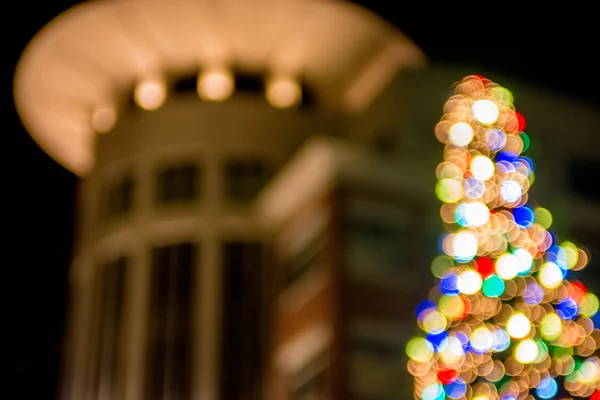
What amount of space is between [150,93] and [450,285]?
13.0m

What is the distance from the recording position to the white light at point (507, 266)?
21156mm

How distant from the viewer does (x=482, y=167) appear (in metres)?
22.7

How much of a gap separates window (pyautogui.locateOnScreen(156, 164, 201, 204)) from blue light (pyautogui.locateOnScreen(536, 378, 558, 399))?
11.7m

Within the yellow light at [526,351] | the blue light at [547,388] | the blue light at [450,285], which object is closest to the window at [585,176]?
the blue light at [450,285]

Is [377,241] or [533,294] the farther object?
[377,241]

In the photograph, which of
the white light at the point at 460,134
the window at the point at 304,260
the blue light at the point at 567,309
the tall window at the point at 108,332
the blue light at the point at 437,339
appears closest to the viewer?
the blue light at the point at 437,339

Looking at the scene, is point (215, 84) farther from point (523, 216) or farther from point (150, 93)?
point (523, 216)

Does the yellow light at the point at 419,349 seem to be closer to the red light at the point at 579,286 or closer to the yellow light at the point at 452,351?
the yellow light at the point at 452,351

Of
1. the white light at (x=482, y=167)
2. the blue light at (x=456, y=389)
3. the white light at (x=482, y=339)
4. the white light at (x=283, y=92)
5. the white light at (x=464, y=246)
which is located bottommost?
the blue light at (x=456, y=389)

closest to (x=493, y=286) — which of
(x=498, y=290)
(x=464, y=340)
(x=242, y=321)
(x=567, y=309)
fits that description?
(x=498, y=290)

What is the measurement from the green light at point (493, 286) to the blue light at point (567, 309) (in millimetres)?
1493

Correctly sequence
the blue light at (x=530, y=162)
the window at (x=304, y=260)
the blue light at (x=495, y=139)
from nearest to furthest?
the blue light at (x=495, y=139) < the blue light at (x=530, y=162) < the window at (x=304, y=260)

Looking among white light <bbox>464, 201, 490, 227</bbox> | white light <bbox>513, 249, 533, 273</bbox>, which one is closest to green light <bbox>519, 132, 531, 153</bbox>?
white light <bbox>464, 201, 490, 227</bbox>

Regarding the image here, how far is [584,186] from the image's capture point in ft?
86.8
